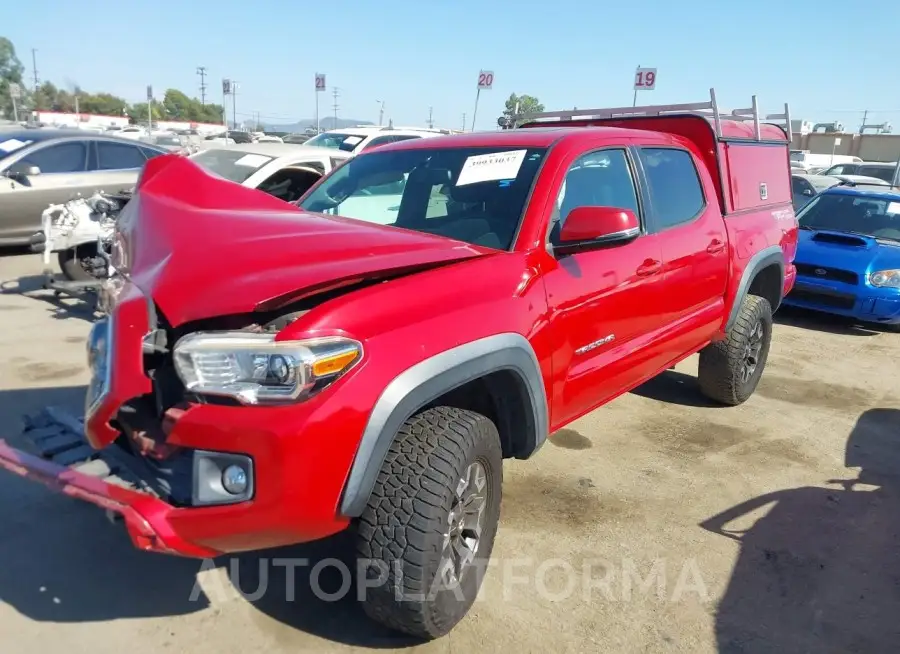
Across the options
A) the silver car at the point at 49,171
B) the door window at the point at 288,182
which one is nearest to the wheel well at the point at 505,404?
the door window at the point at 288,182

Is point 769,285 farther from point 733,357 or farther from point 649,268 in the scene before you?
point 649,268

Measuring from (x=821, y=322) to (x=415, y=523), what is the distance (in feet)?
24.1

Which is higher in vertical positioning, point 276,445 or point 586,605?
point 276,445

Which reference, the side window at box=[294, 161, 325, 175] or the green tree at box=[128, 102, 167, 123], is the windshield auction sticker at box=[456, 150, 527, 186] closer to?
the side window at box=[294, 161, 325, 175]

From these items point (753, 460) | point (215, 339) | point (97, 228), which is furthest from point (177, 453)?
point (97, 228)

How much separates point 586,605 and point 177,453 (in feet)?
5.51

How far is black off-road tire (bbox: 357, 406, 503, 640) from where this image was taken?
2287 mm

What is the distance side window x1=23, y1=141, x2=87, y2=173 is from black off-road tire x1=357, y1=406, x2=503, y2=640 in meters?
8.58

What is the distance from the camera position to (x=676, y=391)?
5473mm

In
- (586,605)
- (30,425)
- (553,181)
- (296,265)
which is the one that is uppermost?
(553,181)

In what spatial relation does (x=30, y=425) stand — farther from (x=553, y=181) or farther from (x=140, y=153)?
(x=140, y=153)

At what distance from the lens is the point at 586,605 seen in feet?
9.27

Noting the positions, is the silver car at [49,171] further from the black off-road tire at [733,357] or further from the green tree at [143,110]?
the green tree at [143,110]

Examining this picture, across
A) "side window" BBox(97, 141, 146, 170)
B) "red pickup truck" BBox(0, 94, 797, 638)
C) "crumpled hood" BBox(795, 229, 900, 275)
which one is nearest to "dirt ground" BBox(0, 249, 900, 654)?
"red pickup truck" BBox(0, 94, 797, 638)
